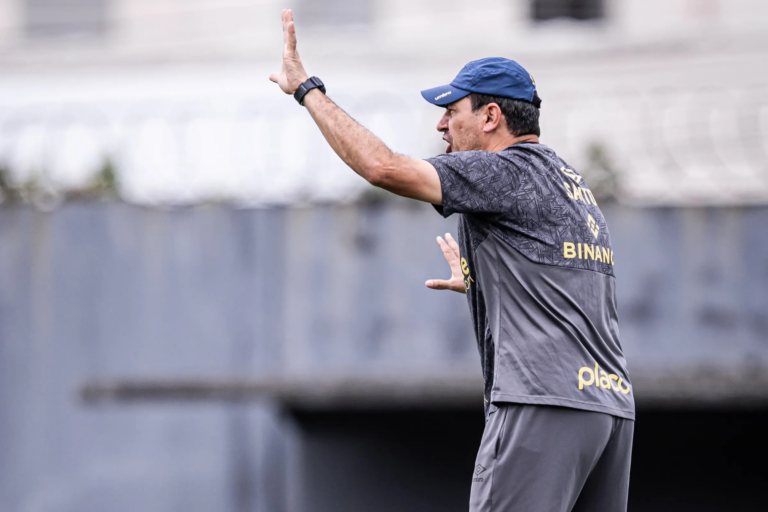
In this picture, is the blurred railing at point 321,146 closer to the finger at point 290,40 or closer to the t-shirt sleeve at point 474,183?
the finger at point 290,40

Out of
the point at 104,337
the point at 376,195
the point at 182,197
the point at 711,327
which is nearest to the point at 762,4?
the point at 711,327

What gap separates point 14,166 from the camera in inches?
325

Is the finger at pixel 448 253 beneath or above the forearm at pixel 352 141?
beneath

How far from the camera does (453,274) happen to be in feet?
13.6

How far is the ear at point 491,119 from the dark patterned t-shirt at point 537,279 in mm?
140

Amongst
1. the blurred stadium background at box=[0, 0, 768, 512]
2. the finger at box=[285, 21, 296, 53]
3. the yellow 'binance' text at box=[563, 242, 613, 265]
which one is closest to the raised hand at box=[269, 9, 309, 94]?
the finger at box=[285, 21, 296, 53]

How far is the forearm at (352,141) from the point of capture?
10.8 feet

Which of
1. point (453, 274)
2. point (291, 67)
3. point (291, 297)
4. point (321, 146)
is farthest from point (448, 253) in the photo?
point (321, 146)

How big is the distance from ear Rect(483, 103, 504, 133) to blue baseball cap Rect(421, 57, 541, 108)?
0.06 m

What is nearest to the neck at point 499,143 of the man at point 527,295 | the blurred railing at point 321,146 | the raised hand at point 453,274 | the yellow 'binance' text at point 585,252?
the man at point 527,295

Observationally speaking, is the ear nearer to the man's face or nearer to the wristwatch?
the man's face

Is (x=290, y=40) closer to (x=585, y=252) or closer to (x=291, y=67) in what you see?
(x=291, y=67)

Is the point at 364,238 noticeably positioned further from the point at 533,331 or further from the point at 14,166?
the point at 533,331

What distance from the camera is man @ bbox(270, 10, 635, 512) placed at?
329 cm
